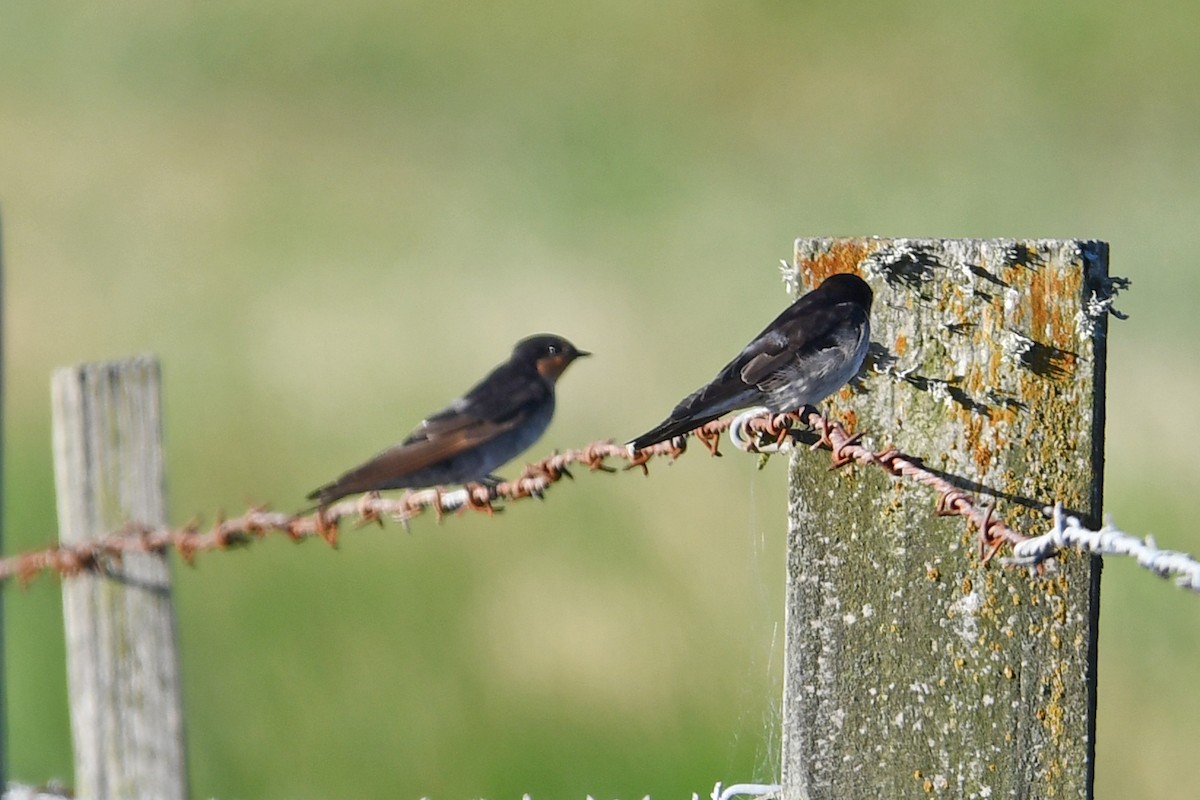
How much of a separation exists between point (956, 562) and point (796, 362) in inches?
36.6

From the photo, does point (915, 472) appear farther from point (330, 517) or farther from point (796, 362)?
point (330, 517)

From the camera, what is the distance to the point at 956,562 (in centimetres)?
249

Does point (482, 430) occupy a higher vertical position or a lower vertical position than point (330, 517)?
higher

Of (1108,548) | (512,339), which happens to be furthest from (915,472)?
(512,339)

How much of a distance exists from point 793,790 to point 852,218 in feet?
27.1

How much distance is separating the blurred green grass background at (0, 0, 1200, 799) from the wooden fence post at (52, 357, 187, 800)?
169 cm

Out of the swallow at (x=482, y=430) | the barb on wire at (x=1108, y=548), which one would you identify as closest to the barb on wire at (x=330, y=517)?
the swallow at (x=482, y=430)

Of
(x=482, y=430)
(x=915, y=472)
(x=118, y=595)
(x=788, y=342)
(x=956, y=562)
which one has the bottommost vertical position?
(x=118, y=595)

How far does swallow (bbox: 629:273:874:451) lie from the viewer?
2.75m

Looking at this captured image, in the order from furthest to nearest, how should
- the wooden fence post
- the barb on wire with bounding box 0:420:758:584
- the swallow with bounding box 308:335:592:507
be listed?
the wooden fence post → the swallow with bounding box 308:335:592:507 → the barb on wire with bounding box 0:420:758:584

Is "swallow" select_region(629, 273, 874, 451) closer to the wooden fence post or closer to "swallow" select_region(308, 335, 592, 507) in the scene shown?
"swallow" select_region(308, 335, 592, 507)

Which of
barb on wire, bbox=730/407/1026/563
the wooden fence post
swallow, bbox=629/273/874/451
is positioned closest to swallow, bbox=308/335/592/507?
the wooden fence post

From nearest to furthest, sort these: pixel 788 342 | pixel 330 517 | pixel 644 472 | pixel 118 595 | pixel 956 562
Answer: pixel 956 562 → pixel 644 472 → pixel 788 342 → pixel 330 517 → pixel 118 595

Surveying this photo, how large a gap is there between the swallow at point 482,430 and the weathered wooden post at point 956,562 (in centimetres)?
167
